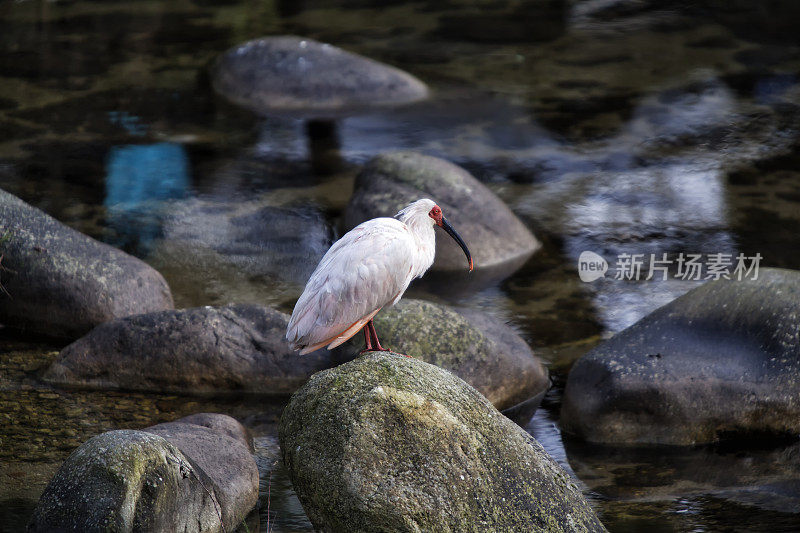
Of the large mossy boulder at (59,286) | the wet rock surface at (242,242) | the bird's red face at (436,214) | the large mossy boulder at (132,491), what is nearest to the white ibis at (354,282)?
the bird's red face at (436,214)

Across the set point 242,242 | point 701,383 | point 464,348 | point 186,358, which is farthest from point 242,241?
point 701,383

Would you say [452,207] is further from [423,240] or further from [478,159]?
[423,240]

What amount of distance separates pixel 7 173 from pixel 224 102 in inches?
113

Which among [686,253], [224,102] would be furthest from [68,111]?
[686,253]

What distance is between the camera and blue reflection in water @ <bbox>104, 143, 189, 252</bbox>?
347 inches

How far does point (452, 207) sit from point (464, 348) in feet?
8.04

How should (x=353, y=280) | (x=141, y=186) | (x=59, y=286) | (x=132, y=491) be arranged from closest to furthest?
(x=132, y=491) < (x=353, y=280) < (x=59, y=286) < (x=141, y=186)

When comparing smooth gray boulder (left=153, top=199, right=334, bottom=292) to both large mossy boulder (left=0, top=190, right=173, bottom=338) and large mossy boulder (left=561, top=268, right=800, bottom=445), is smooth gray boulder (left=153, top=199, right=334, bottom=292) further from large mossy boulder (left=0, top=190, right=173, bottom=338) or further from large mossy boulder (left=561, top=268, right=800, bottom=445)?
large mossy boulder (left=561, top=268, right=800, bottom=445)

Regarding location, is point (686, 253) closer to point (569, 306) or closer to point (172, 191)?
point (569, 306)

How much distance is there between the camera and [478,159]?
10.3 m

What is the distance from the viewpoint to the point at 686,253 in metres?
8.41

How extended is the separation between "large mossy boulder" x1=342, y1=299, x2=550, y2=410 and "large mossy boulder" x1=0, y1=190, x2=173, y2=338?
171 cm

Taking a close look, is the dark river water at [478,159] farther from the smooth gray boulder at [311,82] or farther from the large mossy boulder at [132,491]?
the large mossy boulder at [132,491]

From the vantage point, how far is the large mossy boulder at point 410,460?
3859 mm
